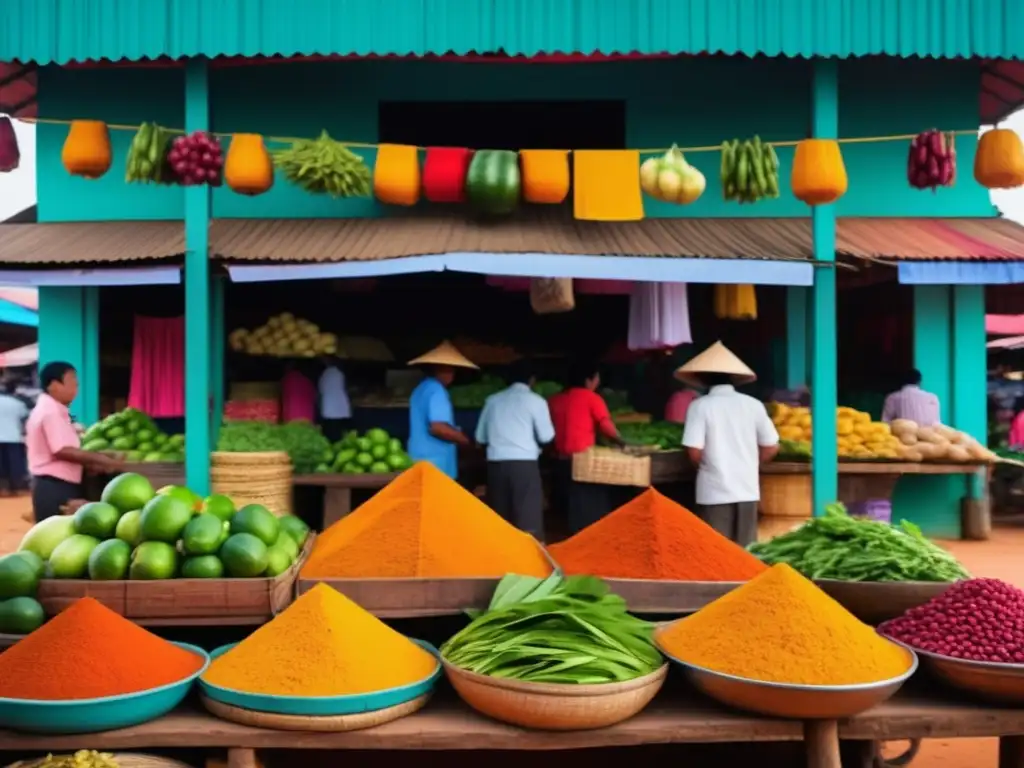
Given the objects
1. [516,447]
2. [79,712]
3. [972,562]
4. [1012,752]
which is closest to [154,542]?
[79,712]

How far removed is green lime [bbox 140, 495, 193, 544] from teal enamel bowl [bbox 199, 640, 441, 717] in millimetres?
617

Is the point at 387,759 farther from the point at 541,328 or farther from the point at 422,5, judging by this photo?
the point at 541,328

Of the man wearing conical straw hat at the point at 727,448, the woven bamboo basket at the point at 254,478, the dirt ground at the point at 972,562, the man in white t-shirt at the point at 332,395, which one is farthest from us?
the man in white t-shirt at the point at 332,395

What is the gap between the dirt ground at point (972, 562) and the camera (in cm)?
337

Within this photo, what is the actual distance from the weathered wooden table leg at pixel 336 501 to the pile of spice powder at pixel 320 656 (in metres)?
4.11

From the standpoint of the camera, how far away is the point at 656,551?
2.79 meters

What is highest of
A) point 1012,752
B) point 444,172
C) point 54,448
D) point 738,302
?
point 444,172

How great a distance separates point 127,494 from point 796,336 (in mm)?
6874

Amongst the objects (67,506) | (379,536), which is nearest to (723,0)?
(379,536)

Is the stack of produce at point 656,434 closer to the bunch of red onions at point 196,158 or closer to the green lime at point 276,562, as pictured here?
the bunch of red onions at point 196,158

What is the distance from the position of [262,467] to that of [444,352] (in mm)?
1631

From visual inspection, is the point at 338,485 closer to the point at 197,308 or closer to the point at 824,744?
the point at 197,308

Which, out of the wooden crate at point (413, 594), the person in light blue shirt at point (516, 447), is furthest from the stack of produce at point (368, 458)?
the wooden crate at point (413, 594)

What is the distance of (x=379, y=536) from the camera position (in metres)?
2.80
